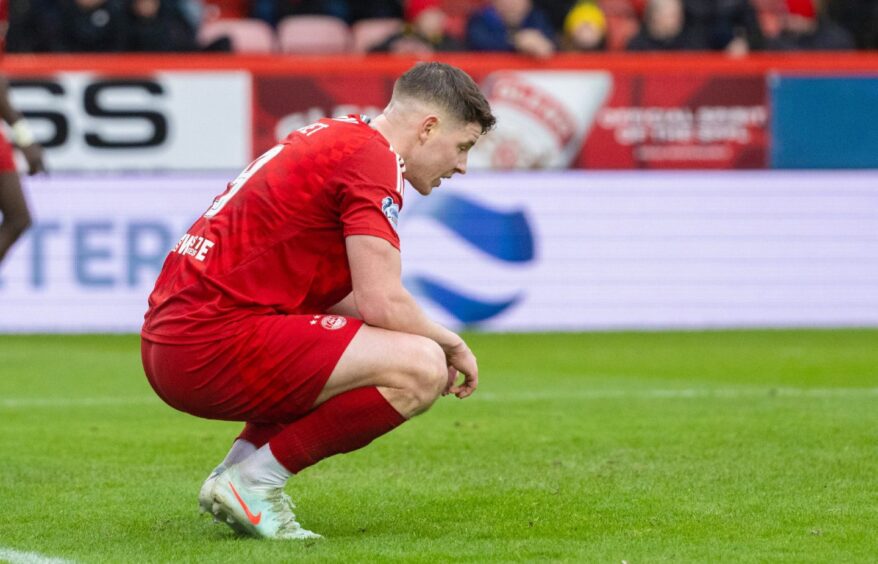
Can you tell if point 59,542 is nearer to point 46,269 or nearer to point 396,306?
point 396,306

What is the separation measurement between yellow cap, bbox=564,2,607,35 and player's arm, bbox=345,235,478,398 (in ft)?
34.8

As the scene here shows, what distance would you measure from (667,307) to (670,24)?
312cm

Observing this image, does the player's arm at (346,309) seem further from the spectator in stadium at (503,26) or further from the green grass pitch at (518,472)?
the spectator in stadium at (503,26)

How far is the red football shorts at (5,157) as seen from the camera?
9961 millimetres

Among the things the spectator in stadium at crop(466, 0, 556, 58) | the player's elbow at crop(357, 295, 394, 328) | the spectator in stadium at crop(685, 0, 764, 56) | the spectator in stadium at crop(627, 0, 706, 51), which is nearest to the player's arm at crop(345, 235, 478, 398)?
the player's elbow at crop(357, 295, 394, 328)

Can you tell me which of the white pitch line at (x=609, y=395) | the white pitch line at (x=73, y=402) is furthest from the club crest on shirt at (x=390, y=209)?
the white pitch line at (x=73, y=402)

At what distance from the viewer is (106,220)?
42.1 ft

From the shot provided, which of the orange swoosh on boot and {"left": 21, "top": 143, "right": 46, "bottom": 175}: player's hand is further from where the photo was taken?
{"left": 21, "top": 143, "right": 46, "bottom": 175}: player's hand

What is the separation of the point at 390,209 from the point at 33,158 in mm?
5821

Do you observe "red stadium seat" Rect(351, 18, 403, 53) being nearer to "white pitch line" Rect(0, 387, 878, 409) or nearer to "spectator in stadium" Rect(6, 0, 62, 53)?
"spectator in stadium" Rect(6, 0, 62, 53)

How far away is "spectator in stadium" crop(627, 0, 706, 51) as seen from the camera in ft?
48.3

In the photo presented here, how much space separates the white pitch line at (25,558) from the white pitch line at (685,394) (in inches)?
170

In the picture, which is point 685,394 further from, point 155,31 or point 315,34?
point 315,34

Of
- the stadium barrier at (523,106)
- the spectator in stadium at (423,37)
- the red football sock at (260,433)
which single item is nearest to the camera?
the red football sock at (260,433)
